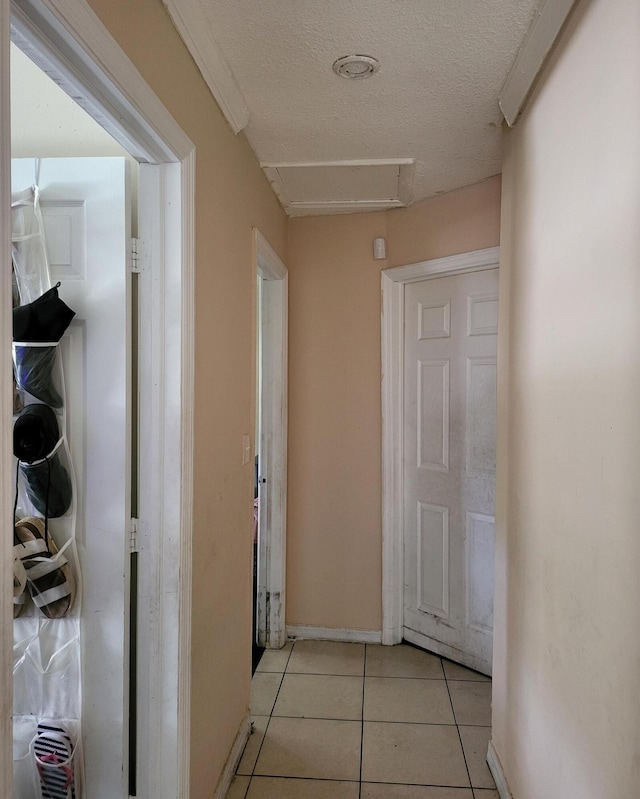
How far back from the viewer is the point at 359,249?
3.19m

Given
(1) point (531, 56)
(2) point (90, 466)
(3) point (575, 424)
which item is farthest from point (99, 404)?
(1) point (531, 56)

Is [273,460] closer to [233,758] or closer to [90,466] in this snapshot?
[233,758]

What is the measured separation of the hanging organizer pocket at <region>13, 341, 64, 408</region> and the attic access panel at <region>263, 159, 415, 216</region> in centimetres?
139

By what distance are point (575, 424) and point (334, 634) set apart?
2329mm

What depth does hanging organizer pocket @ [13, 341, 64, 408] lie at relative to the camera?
61.4 inches

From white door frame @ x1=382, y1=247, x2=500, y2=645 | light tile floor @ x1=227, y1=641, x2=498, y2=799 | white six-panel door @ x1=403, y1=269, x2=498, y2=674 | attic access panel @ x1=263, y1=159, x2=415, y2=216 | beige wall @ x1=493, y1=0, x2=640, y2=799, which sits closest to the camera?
beige wall @ x1=493, y1=0, x2=640, y2=799

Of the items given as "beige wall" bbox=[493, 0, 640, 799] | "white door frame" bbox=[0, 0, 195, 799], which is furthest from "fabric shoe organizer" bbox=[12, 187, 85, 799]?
"beige wall" bbox=[493, 0, 640, 799]

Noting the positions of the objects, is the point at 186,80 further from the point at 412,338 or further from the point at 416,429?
the point at 416,429

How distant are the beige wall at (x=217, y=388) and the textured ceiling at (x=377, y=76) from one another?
0.53ft

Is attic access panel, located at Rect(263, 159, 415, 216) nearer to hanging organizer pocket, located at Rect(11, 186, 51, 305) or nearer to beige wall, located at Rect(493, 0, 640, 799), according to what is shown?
beige wall, located at Rect(493, 0, 640, 799)

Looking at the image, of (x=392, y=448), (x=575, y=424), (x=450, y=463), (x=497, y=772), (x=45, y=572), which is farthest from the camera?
(x=392, y=448)

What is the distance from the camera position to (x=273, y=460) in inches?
125

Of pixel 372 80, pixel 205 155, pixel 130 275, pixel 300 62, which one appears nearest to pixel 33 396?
pixel 130 275

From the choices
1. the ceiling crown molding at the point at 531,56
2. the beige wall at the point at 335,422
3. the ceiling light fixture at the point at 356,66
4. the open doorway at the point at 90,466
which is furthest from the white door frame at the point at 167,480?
the beige wall at the point at 335,422
